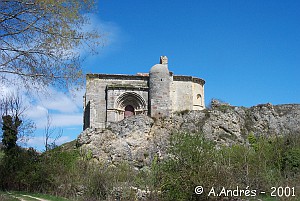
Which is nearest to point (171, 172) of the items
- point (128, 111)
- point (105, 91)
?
point (128, 111)

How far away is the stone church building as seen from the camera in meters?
23.6

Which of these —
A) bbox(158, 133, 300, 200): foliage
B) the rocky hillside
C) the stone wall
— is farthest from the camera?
the stone wall

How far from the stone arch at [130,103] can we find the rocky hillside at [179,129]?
2221 mm

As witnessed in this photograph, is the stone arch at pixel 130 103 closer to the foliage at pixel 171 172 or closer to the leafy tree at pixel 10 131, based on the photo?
the leafy tree at pixel 10 131

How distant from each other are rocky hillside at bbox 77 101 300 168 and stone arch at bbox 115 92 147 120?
2.22 meters

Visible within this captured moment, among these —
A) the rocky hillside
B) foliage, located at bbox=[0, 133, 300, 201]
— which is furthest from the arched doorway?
foliage, located at bbox=[0, 133, 300, 201]

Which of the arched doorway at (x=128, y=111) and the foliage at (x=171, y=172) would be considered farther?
the arched doorway at (x=128, y=111)

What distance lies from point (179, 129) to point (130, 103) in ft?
15.8

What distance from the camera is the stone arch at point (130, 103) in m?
24.2

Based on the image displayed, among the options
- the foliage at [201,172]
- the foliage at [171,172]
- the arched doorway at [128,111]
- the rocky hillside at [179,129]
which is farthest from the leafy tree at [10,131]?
the foliage at [201,172]

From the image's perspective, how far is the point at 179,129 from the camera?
21.7 meters

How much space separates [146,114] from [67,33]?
15.0 metres

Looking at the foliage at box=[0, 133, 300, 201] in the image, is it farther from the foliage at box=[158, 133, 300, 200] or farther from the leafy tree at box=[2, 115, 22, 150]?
the leafy tree at box=[2, 115, 22, 150]

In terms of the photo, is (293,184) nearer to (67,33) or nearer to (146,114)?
(67,33)
